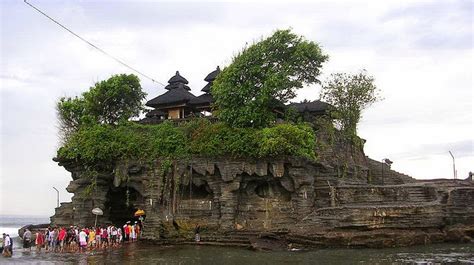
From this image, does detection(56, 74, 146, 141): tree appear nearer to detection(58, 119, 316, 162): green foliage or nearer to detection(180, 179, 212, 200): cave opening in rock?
detection(58, 119, 316, 162): green foliage

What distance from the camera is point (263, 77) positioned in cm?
3425

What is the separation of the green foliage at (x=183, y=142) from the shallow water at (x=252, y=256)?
23.1ft

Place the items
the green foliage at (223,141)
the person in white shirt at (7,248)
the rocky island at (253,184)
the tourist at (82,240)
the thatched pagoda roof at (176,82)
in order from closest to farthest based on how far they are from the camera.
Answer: the person in white shirt at (7,248), the tourist at (82,240), the rocky island at (253,184), the green foliage at (223,141), the thatched pagoda roof at (176,82)

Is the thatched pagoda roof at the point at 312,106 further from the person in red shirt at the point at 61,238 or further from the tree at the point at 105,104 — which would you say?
the person in red shirt at the point at 61,238

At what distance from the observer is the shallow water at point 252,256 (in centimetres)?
2252

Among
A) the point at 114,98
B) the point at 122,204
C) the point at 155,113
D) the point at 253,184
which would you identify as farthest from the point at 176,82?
the point at 253,184

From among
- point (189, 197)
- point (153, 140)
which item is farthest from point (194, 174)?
point (153, 140)

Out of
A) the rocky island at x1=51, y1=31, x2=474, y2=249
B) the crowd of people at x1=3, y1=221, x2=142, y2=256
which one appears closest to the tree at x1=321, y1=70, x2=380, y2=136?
the rocky island at x1=51, y1=31, x2=474, y2=249

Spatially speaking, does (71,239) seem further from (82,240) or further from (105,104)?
(105,104)

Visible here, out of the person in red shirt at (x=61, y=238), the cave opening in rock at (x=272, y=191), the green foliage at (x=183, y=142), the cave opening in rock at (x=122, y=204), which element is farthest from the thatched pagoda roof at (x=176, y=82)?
the person in red shirt at (x=61, y=238)

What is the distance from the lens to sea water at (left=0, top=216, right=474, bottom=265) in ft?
73.9

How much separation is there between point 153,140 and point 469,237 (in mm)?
22231

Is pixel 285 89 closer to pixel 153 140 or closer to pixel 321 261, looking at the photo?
pixel 153 140

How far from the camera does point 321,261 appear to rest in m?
22.3
